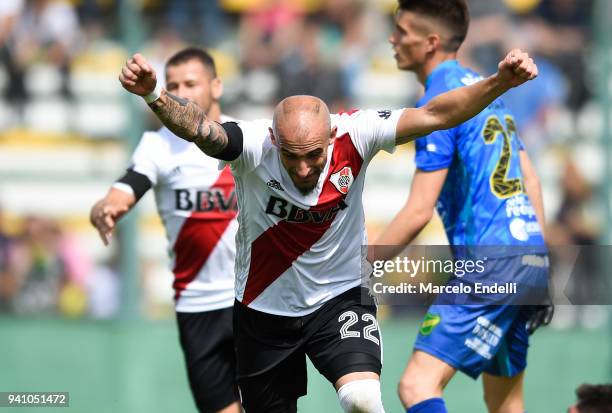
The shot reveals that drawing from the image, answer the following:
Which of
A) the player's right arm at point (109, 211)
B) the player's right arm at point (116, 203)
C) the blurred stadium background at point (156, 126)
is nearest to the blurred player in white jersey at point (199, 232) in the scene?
the player's right arm at point (116, 203)

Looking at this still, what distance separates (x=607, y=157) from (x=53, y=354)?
19.0 feet

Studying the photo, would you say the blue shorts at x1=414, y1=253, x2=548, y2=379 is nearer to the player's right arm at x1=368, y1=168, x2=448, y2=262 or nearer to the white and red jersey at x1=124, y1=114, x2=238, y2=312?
the player's right arm at x1=368, y1=168, x2=448, y2=262

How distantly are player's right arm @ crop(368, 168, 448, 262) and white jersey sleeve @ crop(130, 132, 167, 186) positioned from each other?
1640 mm

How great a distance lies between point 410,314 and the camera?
1021 cm

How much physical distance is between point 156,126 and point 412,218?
5175mm

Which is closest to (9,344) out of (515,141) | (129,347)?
(129,347)

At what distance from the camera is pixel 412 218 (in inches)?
234

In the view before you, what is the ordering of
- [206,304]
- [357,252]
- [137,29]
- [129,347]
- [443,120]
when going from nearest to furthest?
[443,120] → [357,252] → [206,304] → [129,347] → [137,29]

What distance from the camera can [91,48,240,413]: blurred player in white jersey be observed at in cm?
685

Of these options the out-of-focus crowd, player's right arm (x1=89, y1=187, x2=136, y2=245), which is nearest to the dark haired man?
player's right arm (x1=89, y1=187, x2=136, y2=245)

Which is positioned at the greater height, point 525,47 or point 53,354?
point 525,47

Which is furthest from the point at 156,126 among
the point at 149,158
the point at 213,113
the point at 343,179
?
the point at 343,179

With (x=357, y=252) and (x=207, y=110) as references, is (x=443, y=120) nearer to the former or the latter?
(x=357, y=252)

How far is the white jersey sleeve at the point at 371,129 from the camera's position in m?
5.33
